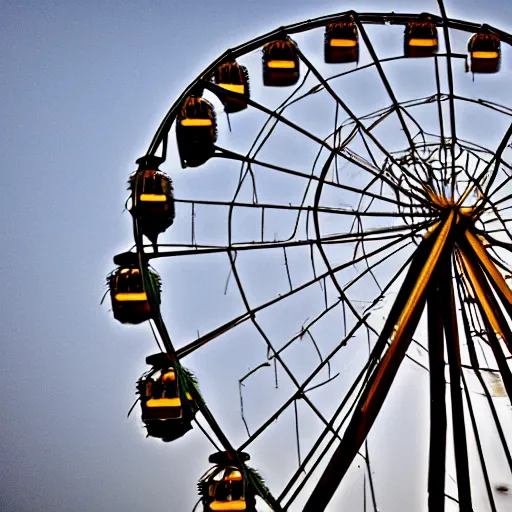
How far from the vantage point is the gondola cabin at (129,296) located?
6125mm

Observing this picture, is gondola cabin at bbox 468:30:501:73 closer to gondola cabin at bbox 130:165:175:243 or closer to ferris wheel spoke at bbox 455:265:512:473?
ferris wheel spoke at bbox 455:265:512:473

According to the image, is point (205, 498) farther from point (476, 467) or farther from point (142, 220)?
point (476, 467)

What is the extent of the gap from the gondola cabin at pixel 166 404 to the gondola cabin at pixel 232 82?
2.46 m

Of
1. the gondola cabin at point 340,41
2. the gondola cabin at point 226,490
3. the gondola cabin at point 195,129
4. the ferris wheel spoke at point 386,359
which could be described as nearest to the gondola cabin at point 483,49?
the gondola cabin at point 340,41

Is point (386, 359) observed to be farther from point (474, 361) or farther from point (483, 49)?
point (483, 49)

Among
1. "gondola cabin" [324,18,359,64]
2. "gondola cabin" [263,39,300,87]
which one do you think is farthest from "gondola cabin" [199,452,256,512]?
"gondola cabin" [324,18,359,64]

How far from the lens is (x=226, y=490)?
18.0ft

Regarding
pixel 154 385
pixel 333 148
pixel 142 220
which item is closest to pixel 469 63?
pixel 333 148

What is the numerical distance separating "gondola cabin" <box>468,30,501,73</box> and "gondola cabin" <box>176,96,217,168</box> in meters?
2.42

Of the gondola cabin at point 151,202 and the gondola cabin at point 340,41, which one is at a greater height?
the gondola cabin at point 340,41

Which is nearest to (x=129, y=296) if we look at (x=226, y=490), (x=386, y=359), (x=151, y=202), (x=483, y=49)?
(x=151, y=202)

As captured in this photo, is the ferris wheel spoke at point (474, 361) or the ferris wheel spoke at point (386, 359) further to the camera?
the ferris wheel spoke at point (474, 361)

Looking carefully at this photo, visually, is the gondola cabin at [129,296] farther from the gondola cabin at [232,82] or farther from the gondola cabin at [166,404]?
the gondola cabin at [232,82]

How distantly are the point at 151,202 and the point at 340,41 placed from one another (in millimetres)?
2404
